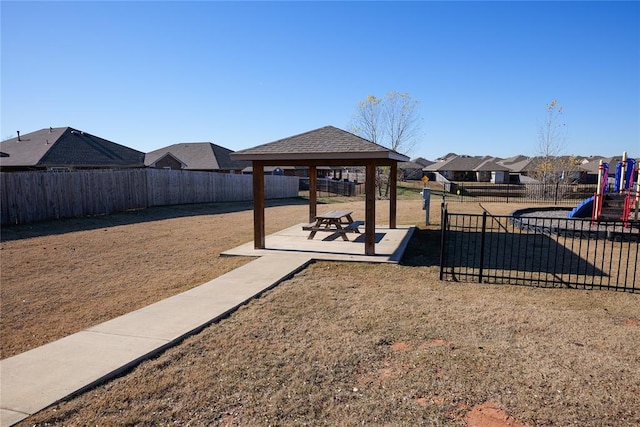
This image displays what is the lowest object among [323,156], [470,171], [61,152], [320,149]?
[470,171]

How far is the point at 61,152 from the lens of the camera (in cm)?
2406

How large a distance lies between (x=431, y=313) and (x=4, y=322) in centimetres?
599

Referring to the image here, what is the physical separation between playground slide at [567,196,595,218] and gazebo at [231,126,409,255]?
846 cm

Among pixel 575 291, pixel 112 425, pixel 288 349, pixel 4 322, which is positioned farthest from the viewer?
pixel 575 291

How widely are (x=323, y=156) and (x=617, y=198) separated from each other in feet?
40.9

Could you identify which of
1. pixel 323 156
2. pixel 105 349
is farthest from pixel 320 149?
pixel 105 349

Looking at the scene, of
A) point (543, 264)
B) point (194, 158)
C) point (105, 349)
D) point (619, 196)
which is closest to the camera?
point (105, 349)

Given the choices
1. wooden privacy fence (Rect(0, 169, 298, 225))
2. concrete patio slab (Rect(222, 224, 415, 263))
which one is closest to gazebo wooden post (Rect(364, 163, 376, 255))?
concrete patio slab (Rect(222, 224, 415, 263))

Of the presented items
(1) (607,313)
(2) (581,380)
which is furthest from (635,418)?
(1) (607,313)

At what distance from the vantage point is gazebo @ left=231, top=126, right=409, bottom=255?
30.0 ft

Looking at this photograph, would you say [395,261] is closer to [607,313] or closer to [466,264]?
[466,264]

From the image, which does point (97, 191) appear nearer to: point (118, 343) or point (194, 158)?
point (118, 343)

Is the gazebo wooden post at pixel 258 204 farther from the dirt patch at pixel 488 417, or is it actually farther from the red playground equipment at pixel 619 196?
the red playground equipment at pixel 619 196

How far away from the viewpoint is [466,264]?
28.7 feet
